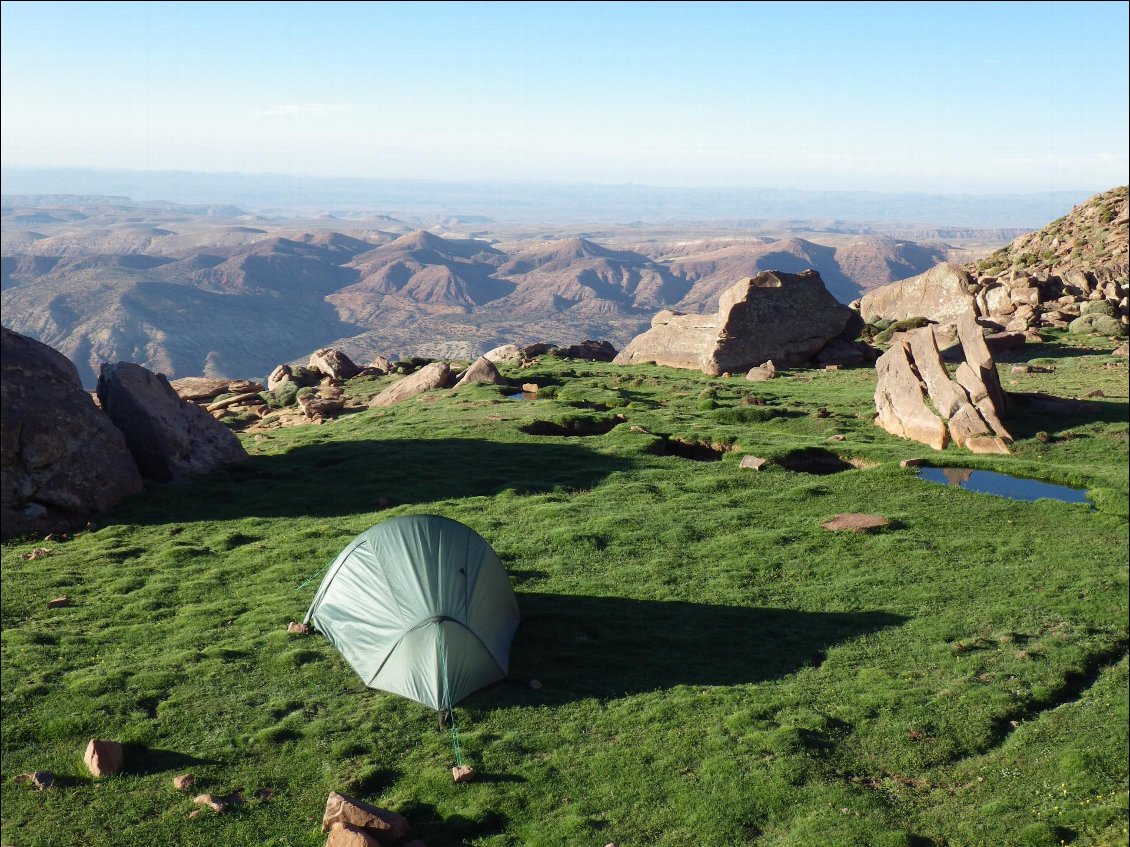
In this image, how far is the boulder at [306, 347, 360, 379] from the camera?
8231cm

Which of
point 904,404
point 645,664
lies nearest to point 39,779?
point 645,664

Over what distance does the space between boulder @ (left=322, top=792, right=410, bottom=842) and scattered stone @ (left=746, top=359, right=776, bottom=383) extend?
168 feet

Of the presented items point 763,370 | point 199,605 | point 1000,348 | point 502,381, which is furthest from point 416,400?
point 1000,348

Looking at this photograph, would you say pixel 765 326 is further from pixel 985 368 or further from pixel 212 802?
pixel 212 802

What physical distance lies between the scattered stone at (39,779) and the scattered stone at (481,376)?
47420 millimetres

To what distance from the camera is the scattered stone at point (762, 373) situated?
217 feet

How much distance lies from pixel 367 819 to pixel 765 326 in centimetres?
5797

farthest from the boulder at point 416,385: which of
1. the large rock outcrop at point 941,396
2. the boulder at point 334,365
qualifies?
the large rock outcrop at point 941,396

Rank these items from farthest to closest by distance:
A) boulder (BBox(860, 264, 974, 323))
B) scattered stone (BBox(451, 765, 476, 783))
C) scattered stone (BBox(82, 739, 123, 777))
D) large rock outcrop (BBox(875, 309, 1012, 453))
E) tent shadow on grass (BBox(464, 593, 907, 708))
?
boulder (BBox(860, 264, 974, 323)) → large rock outcrop (BBox(875, 309, 1012, 453)) → tent shadow on grass (BBox(464, 593, 907, 708)) → scattered stone (BBox(82, 739, 123, 777)) → scattered stone (BBox(451, 765, 476, 783))

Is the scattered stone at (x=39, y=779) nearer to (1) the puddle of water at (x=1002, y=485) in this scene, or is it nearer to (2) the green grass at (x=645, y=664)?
(2) the green grass at (x=645, y=664)

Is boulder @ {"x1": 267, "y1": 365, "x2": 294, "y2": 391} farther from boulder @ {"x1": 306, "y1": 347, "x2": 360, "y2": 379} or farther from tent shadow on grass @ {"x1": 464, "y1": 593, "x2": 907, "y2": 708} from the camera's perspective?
tent shadow on grass @ {"x1": 464, "y1": 593, "x2": 907, "y2": 708}

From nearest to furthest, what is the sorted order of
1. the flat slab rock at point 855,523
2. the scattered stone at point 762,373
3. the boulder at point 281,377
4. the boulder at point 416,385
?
1. the flat slab rock at point 855,523
2. the scattered stone at point 762,373
3. the boulder at point 416,385
4. the boulder at point 281,377

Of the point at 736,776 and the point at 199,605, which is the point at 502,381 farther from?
the point at 736,776

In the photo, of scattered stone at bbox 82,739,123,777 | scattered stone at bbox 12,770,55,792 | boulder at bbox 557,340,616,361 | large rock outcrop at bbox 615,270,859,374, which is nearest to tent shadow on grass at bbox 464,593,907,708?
scattered stone at bbox 82,739,123,777
